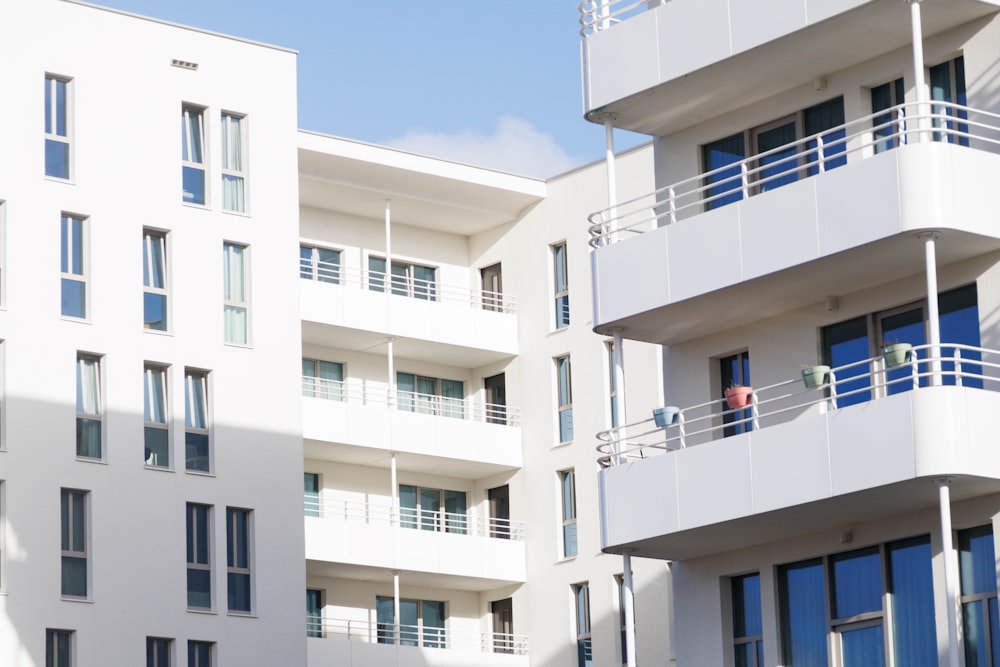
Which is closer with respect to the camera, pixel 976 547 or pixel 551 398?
pixel 976 547

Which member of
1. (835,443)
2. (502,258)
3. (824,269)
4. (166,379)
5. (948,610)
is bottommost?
(948,610)

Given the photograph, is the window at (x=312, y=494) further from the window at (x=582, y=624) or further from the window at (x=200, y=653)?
the window at (x=200, y=653)

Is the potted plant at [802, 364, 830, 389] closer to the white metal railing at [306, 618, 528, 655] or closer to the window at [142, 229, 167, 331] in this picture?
the window at [142, 229, 167, 331]

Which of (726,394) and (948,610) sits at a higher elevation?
(726,394)

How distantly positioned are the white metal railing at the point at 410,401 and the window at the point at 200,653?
8.62m

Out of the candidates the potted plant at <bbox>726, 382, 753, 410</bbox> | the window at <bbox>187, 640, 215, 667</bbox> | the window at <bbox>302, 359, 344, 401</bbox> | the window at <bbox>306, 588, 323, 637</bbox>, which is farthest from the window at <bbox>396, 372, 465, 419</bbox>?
the potted plant at <bbox>726, 382, 753, 410</bbox>

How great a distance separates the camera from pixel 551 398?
49.3m

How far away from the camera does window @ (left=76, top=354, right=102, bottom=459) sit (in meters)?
40.9

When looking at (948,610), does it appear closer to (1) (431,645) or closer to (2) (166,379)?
(2) (166,379)

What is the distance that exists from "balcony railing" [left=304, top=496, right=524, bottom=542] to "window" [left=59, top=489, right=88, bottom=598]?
820 centimetres

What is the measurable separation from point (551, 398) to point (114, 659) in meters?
13.3

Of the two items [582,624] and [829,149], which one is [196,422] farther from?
[829,149]

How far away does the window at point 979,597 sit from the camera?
24953 millimetres

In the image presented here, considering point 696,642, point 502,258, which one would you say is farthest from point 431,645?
point 696,642
